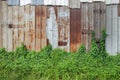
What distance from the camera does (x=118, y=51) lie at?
8.39 metres

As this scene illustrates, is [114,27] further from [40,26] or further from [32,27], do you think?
[32,27]

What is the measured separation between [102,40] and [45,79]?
1.97 m

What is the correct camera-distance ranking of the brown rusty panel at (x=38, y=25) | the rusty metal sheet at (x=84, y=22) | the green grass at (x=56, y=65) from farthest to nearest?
the rusty metal sheet at (x=84, y=22) < the brown rusty panel at (x=38, y=25) < the green grass at (x=56, y=65)

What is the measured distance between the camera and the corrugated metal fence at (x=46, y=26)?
8.38 meters

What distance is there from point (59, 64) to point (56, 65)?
99 mm

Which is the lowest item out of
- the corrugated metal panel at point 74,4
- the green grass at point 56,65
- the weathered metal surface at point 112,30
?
the green grass at point 56,65

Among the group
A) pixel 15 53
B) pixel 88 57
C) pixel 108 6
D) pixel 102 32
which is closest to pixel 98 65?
pixel 88 57

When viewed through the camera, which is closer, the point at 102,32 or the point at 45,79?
the point at 45,79

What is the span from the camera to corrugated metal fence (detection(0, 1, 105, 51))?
27.5 feet

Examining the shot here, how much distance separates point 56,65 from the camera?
8016 millimetres

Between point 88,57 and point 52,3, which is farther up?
point 52,3

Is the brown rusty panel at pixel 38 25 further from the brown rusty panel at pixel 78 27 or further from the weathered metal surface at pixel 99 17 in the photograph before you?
the weathered metal surface at pixel 99 17

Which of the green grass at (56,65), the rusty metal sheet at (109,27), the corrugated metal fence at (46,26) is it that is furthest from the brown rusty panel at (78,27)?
the rusty metal sheet at (109,27)

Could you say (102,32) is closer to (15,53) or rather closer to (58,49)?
(58,49)
